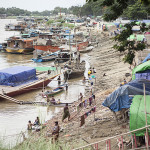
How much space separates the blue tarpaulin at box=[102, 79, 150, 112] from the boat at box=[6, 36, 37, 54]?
113 feet

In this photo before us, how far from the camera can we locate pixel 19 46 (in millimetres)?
44688

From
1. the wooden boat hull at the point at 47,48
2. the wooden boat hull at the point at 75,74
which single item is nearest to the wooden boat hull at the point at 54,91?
the wooden boat hull at the point at 75,74

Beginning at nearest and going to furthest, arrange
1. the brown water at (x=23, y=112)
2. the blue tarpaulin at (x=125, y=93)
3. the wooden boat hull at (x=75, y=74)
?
the blue tarpaulin at (x=125, y=93) < the brown water at (x=23, y=112) < the wooden boat hull at (x=75, y=74)

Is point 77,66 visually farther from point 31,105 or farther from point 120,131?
point 120,131

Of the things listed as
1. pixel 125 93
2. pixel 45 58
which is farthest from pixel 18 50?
pixel 125 93

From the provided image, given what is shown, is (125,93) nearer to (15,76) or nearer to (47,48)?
(15,76)

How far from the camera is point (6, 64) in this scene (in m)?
37.1

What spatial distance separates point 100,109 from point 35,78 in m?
10.8

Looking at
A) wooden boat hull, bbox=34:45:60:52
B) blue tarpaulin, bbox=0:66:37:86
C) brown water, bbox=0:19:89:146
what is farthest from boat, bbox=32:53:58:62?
blue tarpaulin, bbox=0:66:37:86

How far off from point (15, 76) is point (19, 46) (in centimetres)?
2388

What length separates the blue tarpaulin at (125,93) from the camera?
10438 millimetres

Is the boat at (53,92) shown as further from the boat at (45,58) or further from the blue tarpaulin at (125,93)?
the boat at (45,58)

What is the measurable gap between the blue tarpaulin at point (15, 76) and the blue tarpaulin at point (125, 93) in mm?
12312

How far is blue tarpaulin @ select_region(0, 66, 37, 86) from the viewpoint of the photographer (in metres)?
21.6
